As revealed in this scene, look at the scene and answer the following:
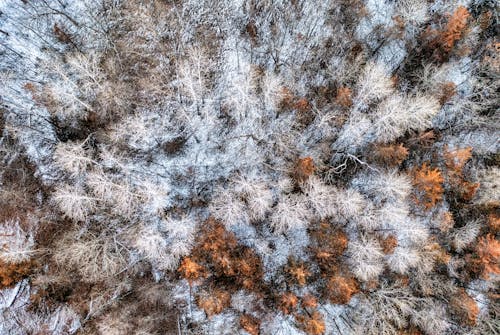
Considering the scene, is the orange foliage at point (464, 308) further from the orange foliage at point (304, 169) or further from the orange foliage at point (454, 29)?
the orange foliage at point (454, 29)

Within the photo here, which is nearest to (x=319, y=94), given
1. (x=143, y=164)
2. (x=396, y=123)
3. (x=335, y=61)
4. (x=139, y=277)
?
(x=335, y=61)

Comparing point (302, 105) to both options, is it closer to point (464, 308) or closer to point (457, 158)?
point (457, 158)

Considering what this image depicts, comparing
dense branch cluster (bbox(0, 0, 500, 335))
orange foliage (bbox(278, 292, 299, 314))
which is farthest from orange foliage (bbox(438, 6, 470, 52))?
orange foliage (bbox(278, 292, 299, 314))

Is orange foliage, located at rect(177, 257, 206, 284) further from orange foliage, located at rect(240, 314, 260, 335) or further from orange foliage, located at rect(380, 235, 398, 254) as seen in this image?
orange foliage, located at rect(380, 235, 398, 254)

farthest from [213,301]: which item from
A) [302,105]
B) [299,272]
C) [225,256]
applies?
[302,105]

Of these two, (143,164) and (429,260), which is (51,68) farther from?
(429,260)

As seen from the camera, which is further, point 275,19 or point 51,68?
point 275,19

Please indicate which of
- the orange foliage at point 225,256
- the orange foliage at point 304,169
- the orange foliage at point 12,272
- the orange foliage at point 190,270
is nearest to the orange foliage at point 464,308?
the orange foliage at point 304,169
